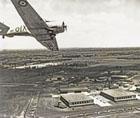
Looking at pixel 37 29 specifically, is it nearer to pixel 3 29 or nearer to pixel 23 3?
pixel 23 3

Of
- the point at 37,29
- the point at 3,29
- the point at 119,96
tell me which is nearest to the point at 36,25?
the point at 37,29

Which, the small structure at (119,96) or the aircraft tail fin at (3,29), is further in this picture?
the small structure at (119,96)

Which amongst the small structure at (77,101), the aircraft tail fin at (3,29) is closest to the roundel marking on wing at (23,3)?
the aircraft tail fin at (3,29)

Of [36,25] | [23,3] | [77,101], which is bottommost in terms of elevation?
[77,101]

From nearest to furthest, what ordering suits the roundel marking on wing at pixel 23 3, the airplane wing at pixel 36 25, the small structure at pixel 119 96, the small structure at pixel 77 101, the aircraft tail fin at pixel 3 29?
the roundel marking on wing at pixel 23 3 → the airplane wing at pixel 36 25 → the aircraft tail fin at pixel 3 29 → the small structure at pixel 77 101 → the small structure at pixel 119 96

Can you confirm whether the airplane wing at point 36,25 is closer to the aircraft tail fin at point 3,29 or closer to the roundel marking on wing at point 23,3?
the roundel marking on wing at point 23,3

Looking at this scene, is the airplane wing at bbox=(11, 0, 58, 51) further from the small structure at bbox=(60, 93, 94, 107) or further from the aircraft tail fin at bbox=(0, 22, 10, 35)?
the small structure at bbox=(60, 93, 94, 107)

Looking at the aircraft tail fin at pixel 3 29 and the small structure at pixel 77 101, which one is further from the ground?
the aircraft tail fin at pixel 3 29

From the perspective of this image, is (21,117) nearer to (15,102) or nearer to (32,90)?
(15,102)

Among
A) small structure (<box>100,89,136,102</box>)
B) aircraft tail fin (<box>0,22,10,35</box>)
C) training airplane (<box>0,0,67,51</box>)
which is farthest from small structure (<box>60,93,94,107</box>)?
training airplane (<box>0,0,67,51</box>)
